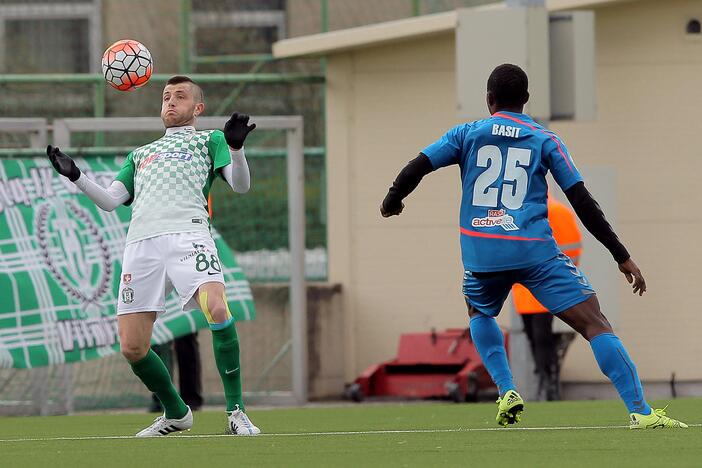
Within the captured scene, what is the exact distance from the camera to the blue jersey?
8.52 meters

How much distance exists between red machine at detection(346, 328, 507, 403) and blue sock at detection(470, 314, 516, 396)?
215 inches

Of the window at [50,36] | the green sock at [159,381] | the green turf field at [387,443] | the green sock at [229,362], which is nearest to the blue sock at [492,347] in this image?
the green turf field at [387,443]

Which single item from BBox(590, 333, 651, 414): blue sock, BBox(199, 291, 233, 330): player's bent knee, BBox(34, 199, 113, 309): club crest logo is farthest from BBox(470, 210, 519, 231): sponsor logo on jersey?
BBox(34, 199, 113, 309): club crest logo

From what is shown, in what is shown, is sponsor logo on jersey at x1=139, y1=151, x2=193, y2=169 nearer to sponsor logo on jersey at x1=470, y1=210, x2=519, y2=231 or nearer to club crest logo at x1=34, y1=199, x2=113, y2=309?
sponsor logo on jersey at x1=470, y1=210, x2=519, y2=231

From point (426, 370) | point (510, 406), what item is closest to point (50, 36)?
point (426, 370)

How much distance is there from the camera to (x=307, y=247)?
16078 mm

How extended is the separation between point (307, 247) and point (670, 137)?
11.7 ft

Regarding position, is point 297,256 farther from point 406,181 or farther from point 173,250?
point 406,181

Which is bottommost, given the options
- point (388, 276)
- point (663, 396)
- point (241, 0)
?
point (663, 396)

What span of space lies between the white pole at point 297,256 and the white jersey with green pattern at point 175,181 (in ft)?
18.0

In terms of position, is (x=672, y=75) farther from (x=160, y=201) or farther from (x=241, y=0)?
(x=160, y=201)

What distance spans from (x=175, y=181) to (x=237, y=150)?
417 millimetres

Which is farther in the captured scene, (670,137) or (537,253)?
(670,137)

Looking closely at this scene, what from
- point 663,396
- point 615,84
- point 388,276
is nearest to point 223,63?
point 388,276
